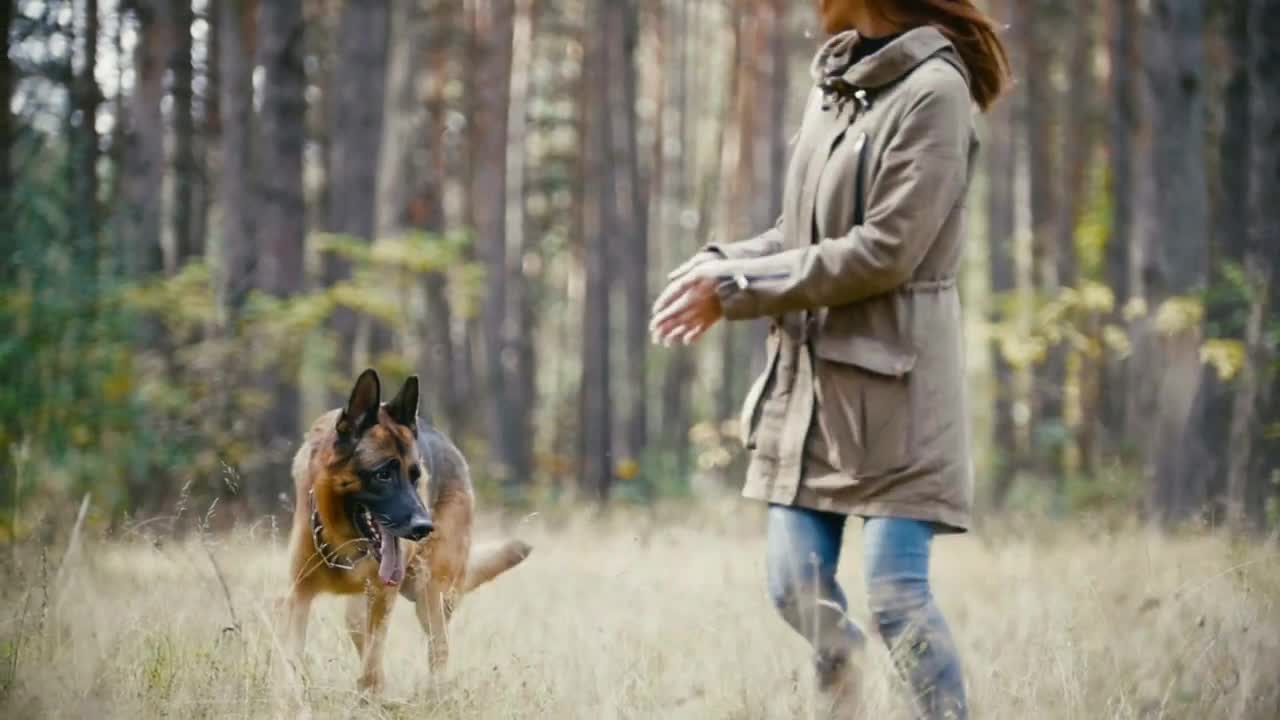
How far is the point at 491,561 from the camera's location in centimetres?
488

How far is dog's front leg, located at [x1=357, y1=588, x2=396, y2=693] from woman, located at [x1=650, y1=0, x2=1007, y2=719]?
4.43 feet

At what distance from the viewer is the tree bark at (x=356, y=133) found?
41.9 feet

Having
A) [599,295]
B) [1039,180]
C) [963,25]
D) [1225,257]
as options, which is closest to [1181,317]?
[1225,257]

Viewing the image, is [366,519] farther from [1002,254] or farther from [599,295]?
[1002,254]

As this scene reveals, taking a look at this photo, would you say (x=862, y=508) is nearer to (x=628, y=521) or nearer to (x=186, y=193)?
(x=628, y=521)

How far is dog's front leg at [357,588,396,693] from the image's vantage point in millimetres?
4250

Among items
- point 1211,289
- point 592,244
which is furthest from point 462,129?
point 1211,289

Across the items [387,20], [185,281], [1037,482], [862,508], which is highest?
[387,20]

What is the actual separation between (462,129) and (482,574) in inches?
837

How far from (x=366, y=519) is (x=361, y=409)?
352 mm

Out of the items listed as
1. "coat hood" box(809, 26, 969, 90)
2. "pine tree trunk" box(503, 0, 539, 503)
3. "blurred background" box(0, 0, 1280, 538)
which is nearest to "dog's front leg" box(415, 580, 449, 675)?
"blurred background" box(0, 0, 1280, 538)

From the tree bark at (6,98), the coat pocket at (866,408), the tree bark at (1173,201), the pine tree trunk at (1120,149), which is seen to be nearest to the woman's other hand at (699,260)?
the coat pocket at (866,408)

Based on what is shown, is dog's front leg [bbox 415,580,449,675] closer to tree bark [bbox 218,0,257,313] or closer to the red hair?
the red hair

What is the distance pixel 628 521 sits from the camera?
11.4 meters
